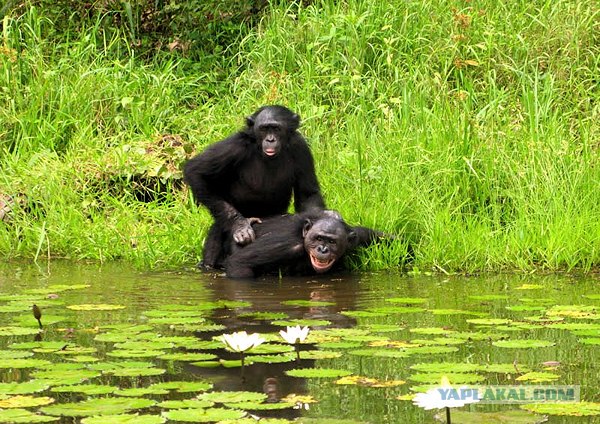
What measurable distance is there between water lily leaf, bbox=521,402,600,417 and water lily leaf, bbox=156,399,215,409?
1.08m

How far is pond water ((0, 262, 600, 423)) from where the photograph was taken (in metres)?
4.00

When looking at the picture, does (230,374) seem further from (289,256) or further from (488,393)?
(289,256)

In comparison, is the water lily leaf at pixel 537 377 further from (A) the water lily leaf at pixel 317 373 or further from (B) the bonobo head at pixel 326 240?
(B) the bonobo head at pixel 326 240

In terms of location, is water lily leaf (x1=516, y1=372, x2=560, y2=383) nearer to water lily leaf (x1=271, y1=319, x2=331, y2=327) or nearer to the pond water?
the pond water

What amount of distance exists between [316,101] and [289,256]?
9.25 feet

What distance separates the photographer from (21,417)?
3.81 m

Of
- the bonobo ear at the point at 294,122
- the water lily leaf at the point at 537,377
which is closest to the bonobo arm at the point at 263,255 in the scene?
the bonobo ear at the point at 294,122

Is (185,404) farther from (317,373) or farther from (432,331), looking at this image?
(432,331)

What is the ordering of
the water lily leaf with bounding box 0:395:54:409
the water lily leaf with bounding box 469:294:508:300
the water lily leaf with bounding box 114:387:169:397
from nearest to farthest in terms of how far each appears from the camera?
1. the water lily leaf with bounding box 0:395:54:409
2. the water lily leaf with bounding box 114:387:169:397
3. the water lily leaf with bounding box 469:294:508:300

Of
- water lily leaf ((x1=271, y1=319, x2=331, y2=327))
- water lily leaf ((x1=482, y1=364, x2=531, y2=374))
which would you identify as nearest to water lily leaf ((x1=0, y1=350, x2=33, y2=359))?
water lily leaf ((x1=271, y1=319, x2=331, y2=327))

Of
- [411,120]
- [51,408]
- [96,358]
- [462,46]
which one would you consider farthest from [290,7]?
[51,408]

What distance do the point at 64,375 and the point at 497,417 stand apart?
1662 millimetres

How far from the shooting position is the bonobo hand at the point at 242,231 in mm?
7762

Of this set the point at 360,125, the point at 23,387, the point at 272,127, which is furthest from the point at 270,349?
the point at 360,125
